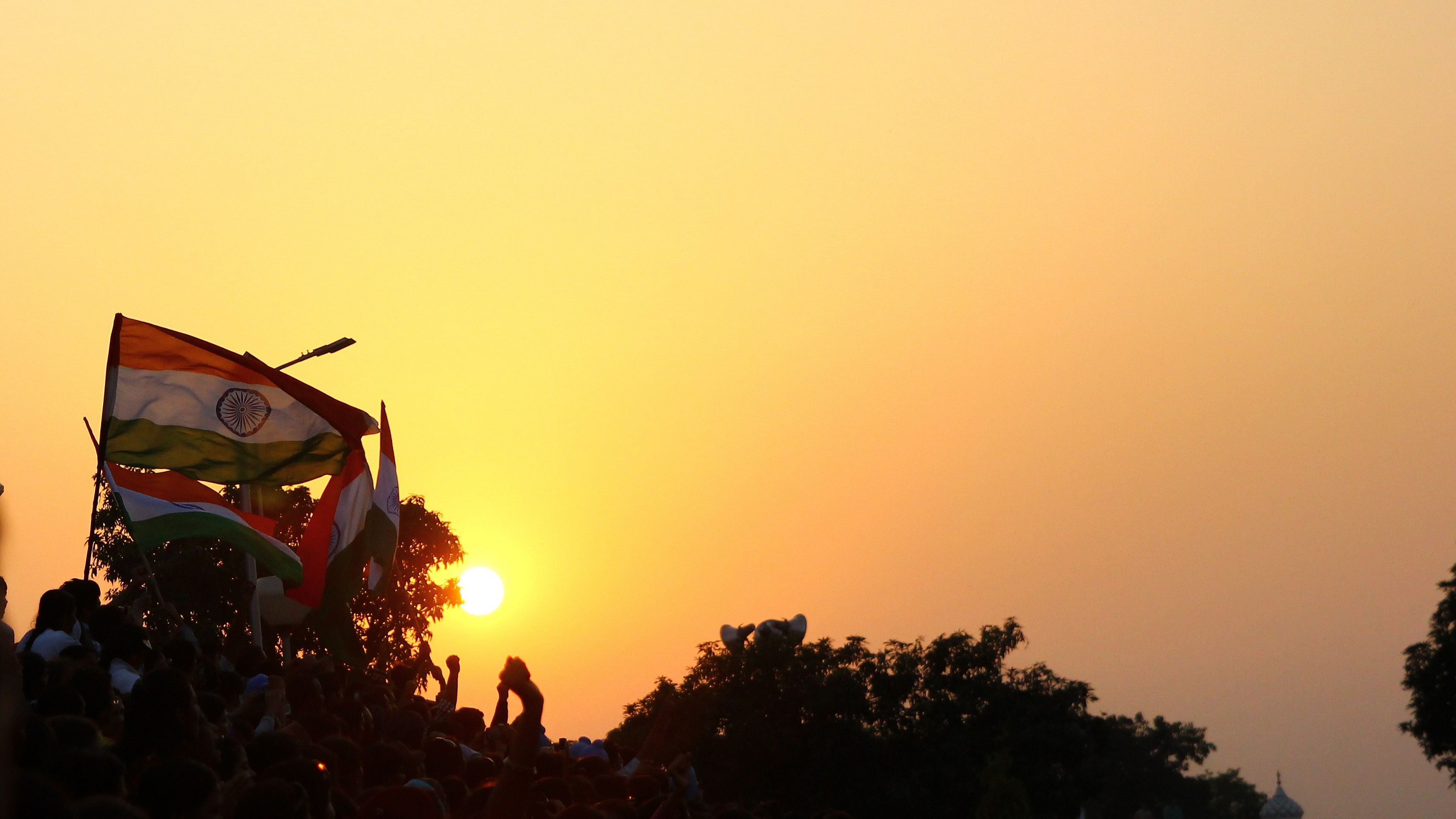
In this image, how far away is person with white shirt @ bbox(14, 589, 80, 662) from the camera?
9148 millimetres

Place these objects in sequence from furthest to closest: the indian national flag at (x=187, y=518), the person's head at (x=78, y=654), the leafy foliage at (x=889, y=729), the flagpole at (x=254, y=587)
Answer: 1. the leafy foliage at (x=889, y=729)
2. the indian national flag at (x=187, y=518)
3. the flagpole at (x=254, y=587)
4. the person's head at (x=78, y=654)

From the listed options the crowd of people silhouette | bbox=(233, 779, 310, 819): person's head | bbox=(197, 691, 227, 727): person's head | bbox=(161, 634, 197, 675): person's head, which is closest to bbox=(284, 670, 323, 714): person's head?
the crowd of people silhouette

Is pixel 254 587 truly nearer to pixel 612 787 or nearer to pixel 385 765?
pixel 612 787

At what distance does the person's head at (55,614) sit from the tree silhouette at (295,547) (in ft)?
109

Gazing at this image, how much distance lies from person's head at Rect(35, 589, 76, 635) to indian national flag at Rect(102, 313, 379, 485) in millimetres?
7016

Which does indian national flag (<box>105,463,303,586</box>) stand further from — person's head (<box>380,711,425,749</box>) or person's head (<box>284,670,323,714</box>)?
person's head (<box>380,711,425,749</box>)

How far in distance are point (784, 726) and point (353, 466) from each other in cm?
4179

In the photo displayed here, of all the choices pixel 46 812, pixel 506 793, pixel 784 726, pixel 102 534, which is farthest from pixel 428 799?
pixel 784 726

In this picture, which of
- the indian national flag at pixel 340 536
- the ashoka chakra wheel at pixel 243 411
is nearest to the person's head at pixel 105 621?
the ashoka chakra wheel at pixel 243 411

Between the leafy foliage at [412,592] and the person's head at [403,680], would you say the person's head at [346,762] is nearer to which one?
the person's head at [403,680]

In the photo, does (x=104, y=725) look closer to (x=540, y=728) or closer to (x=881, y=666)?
(x=540, y=728)

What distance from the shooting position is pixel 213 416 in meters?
17.7

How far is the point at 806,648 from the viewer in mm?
62094

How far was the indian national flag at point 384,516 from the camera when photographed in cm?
1936
